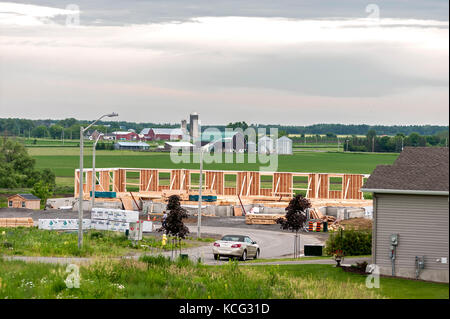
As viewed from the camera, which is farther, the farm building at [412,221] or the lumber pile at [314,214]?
the lumber pile at [314,214]

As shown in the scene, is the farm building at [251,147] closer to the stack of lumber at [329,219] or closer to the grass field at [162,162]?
the grass field at [162,162]

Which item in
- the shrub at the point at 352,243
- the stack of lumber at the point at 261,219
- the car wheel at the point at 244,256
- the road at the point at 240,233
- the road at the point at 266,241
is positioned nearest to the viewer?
the shrub at the point at 352,243

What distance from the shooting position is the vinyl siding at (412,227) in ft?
87.4

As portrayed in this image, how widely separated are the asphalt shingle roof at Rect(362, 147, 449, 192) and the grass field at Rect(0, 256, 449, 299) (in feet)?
12.0

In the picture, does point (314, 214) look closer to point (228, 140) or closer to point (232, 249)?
point (232, 249)

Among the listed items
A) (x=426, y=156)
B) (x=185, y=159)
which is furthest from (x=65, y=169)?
(x=426, y=156)

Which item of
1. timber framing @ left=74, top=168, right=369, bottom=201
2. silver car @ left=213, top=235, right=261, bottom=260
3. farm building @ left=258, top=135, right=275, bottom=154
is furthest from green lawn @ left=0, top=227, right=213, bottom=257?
farm building @ left=258, top=135, right=275, bottom=154

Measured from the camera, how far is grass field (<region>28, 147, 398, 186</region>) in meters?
143

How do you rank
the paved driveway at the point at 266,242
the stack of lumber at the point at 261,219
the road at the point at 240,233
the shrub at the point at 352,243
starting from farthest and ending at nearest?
the stack of lumber at the point at 261,219 → the road at the point at 240,233 → the paved driveway at the point at 266,242 → the shrub at the point at 352,243

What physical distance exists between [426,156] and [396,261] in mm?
5210

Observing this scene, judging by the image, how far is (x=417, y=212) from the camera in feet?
89.2

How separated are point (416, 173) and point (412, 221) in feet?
7.14

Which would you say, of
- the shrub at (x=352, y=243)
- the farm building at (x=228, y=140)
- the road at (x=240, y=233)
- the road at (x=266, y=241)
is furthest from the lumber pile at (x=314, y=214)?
the farm building at (x=228, y=140)

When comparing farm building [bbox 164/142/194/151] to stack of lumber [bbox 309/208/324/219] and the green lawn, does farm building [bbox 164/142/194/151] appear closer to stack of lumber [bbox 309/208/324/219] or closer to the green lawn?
stack of lumber [bbox 309/208/324/219]
